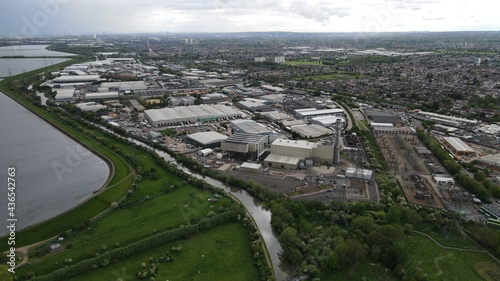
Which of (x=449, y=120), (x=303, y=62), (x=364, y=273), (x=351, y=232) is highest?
(x=303, y=62)

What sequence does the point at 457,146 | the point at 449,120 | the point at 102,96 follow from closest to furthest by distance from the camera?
the point at 457,146, the point at 449,120, the point at 102,96

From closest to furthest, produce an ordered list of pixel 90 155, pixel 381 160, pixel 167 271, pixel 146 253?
pixel 167 271 → pixel 146 253 → pixel 381 160 → pixel 90 155

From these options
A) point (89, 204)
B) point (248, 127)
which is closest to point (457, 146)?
point (248, 127)

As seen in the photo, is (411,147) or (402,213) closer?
(402,213)

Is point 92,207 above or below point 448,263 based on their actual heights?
above

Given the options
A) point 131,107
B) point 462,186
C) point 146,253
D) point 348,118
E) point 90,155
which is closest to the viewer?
point 146,253

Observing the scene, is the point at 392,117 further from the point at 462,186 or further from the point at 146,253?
the point at 146,253

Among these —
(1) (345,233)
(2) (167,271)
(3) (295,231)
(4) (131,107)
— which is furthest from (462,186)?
(4) (131,107)

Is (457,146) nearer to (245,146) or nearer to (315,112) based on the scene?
(315,112)
